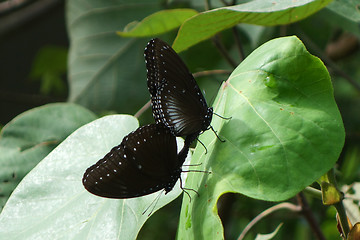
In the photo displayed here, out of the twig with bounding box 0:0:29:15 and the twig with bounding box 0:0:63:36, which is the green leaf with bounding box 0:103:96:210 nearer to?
the twig with bounding box 0:0:29:15

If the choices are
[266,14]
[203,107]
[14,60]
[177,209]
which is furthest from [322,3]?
[14,60]

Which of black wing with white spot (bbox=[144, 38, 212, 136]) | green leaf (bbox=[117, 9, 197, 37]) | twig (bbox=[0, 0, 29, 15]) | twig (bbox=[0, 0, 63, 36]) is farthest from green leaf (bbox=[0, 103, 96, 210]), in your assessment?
twig (bbox=[0, 0, 63, 36])

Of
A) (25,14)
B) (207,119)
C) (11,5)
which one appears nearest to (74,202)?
(207,119)

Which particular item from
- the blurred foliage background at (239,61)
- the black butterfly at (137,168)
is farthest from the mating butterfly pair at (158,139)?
the blurred foliage background at (239,61)

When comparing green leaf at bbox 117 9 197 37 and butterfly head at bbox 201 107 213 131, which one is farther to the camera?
green leaf at bbox 117 9 197 37

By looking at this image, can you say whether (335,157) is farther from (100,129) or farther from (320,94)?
(100,129)
